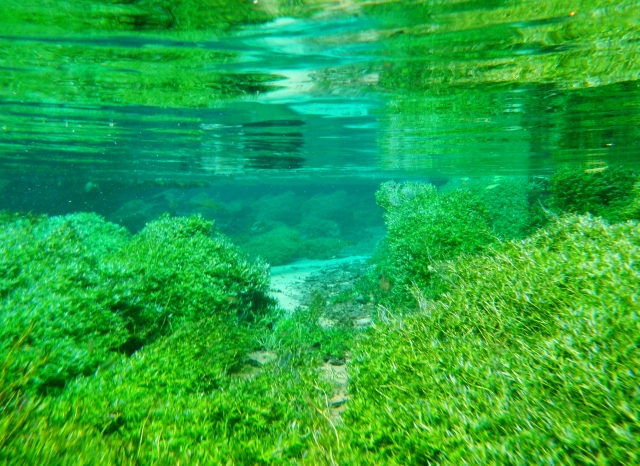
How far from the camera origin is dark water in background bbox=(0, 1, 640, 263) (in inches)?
334

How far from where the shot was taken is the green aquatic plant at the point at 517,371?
3717 mm

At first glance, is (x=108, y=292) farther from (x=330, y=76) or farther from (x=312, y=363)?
(x=330, y=76)

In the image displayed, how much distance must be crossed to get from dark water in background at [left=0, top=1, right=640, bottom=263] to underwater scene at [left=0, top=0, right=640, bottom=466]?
0.31ft

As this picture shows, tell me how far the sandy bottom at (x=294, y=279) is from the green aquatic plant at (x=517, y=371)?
8.07 meters

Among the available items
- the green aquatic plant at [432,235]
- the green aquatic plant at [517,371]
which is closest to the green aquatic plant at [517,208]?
the green aquatic plant at [432,235]

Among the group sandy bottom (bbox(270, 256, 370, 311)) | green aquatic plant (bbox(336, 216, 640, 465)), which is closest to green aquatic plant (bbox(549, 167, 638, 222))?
green aquatic plant (bbox(336, 216, 640, 465))

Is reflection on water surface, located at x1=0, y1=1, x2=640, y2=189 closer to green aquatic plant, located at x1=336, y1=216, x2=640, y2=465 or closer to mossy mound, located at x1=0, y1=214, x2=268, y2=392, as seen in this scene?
mossy mound, located at x1=0, y1=214, x2=268, y2=392

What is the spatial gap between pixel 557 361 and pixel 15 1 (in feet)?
41.0

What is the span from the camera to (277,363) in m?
8.33

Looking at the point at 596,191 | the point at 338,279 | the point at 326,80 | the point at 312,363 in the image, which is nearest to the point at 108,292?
the point at 312,363

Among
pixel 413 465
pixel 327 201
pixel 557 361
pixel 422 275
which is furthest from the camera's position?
pixel 327 201

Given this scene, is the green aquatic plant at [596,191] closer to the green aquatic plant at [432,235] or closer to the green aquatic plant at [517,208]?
the green aquatic plant at [517,208]

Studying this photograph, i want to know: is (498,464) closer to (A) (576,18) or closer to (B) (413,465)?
(B) (413,465)

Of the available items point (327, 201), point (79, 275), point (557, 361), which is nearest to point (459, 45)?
point (557, 361)
